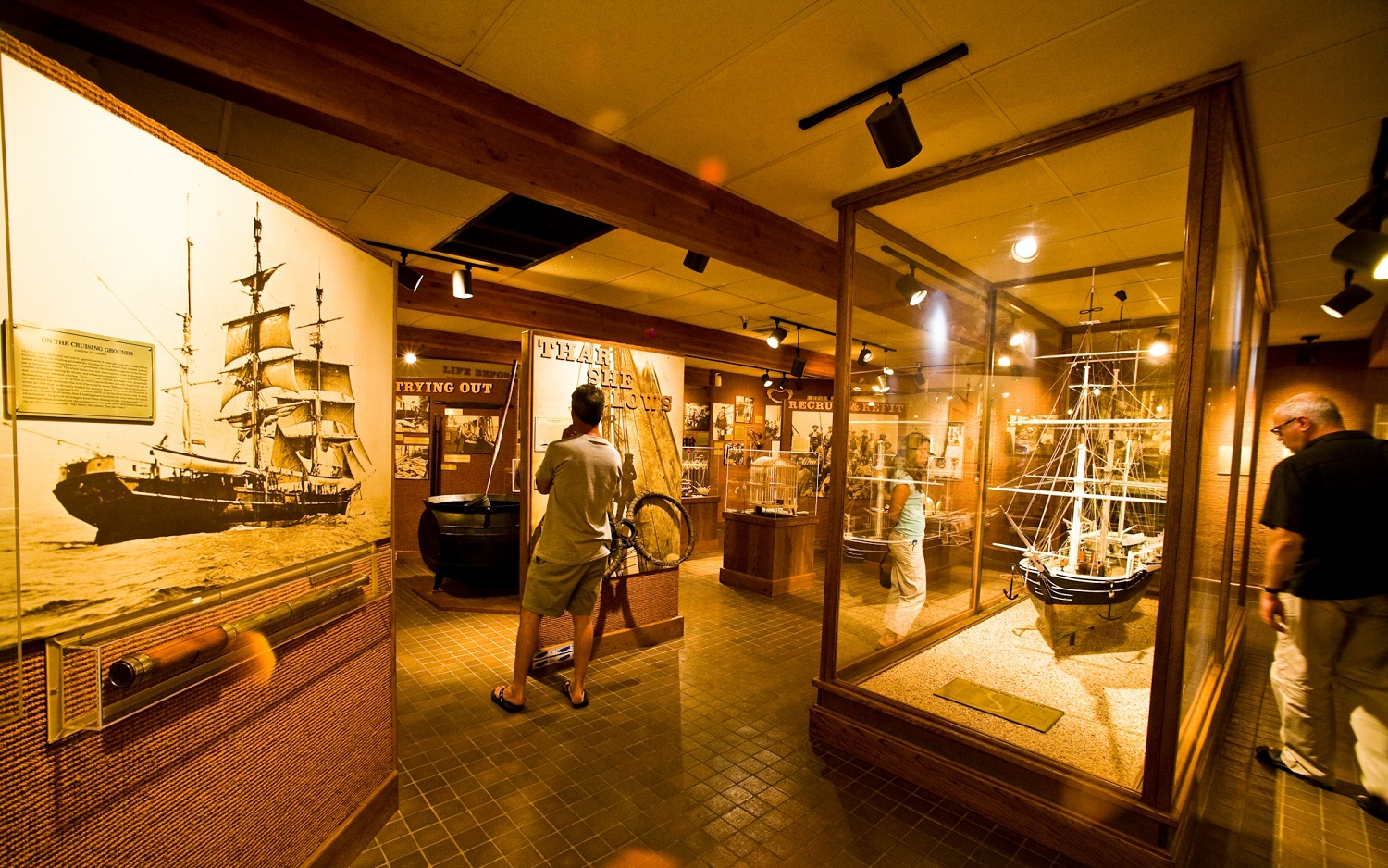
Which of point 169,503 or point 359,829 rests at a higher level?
point 169,503

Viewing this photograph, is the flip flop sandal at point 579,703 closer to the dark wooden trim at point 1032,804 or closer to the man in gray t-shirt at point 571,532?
the man in gray t-shirt at point 571,532

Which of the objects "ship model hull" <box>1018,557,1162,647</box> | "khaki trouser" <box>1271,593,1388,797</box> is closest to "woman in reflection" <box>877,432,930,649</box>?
"ship model hull" <box>1018,557,1162,647</box>

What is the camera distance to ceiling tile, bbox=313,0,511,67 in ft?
6.07

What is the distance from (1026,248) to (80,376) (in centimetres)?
466

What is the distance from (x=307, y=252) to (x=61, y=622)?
1.23 metres

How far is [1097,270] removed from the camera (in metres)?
4.24

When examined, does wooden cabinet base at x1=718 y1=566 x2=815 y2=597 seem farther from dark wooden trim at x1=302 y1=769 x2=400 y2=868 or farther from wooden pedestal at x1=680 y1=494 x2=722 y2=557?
dark wooden trim at x1=302 y1=769 x2=400 y2=868

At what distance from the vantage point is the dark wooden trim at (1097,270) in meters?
3.92

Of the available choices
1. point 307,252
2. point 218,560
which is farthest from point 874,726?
point 307,252

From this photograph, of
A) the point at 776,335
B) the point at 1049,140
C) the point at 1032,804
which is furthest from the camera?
the point at 776,335

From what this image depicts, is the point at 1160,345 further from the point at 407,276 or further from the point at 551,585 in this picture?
the point at 407,276

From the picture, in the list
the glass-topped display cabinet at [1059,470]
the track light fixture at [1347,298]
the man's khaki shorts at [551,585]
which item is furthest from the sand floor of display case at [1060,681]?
the track light fixture at [1347,298]

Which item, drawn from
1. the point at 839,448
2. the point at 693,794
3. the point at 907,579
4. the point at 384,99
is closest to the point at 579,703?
the point at 693,794

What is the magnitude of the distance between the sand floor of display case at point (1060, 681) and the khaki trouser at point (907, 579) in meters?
0.36
